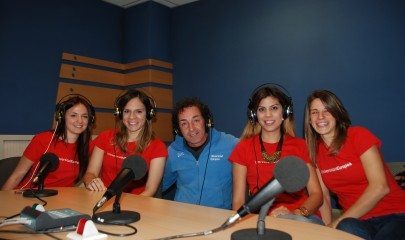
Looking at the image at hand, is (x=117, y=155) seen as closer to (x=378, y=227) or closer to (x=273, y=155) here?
(x=273, y=155)

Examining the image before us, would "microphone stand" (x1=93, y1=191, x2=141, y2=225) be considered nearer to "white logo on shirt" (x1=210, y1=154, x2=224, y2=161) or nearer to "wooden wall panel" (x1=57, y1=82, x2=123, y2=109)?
"white logo on shirt" (x1=210, y1=154, x2=224, y2=161)

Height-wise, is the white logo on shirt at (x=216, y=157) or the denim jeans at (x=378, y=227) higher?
the white logo on shirt at (x=216, y=157)

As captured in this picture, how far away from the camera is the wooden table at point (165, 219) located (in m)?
1.25

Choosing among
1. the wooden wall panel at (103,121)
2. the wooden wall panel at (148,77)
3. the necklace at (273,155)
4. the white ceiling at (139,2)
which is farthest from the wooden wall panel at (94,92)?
the necklace at (273,155)

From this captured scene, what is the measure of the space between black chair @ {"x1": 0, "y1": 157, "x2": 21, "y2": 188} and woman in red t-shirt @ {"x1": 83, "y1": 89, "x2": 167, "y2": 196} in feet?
2.11

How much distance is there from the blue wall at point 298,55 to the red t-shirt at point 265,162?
4.48 feet

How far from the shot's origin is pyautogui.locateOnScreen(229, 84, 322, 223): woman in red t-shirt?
7.18 feet

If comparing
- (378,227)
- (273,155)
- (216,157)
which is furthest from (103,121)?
(378,227)

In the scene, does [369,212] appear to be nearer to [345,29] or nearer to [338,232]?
[338,232]

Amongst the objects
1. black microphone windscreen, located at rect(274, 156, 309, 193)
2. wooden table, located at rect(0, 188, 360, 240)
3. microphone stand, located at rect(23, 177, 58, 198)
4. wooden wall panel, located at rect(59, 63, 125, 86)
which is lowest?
wooden table, located at rect(0, 188, 360, 240)

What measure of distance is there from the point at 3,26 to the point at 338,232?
374 cm

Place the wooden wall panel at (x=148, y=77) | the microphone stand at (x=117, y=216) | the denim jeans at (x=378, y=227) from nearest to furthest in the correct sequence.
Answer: the microphone stand at (x=117, y=216)
the denim jeans at (x=378, y=227)
the wooden wall panel at (x=148, y=77)

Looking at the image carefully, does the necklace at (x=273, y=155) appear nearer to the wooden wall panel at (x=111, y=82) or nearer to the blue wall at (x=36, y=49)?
the wooden wall panel at (x=111, y=82)

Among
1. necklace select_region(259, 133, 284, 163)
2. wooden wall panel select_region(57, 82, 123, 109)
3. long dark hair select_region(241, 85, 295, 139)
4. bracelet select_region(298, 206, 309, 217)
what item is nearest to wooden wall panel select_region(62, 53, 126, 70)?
wooden wall panel select_region(57, 82, 123, 109)
